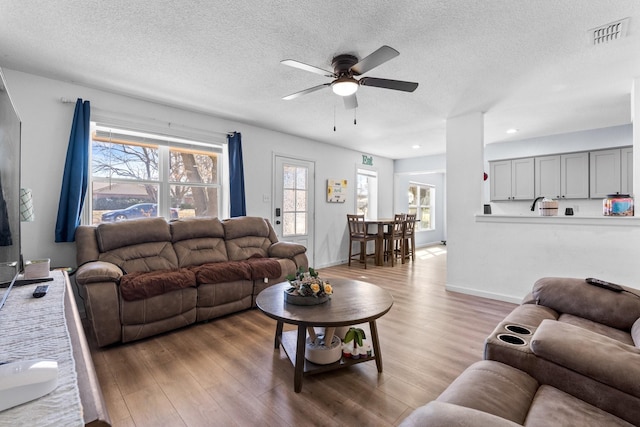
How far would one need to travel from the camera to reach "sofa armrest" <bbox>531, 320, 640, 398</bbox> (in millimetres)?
937

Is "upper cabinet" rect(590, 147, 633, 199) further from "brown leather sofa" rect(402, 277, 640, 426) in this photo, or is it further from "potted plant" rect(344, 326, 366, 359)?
"potted plant" rect(344, 326, 366, 359)

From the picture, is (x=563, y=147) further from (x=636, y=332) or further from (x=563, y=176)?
(x=636, y=332)

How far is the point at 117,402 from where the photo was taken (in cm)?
169

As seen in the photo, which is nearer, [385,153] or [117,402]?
[117,402]

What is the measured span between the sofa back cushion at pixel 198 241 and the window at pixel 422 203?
5728 mm

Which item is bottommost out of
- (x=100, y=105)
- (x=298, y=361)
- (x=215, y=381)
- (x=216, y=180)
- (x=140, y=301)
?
(x=215, y=381)

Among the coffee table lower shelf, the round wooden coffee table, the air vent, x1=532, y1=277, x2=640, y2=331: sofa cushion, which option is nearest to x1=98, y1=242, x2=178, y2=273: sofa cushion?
the round wooden coffee table

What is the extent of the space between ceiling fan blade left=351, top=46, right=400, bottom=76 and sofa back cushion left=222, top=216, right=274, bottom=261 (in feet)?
7.71

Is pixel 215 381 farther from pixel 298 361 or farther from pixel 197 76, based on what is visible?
Answer: pixel 197 76

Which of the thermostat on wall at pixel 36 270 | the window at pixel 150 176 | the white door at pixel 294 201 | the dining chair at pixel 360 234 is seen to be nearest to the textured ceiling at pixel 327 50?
the window at pixel 150 176

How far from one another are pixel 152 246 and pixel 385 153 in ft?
16.6

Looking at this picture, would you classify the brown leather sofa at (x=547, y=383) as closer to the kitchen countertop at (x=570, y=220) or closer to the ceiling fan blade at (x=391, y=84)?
the ceiling fan blade at (x=391, y=84)

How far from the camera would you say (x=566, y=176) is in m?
4.61

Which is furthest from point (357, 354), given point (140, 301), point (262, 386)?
point (140, 301)
